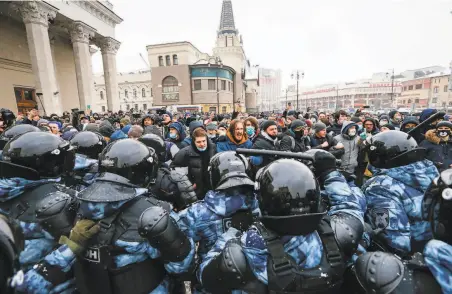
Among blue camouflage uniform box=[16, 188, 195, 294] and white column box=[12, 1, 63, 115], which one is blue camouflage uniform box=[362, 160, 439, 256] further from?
white column box=[12, 1, 63, 115]

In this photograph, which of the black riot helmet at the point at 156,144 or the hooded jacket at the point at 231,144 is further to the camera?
the hooded jacket at the point at 231,144

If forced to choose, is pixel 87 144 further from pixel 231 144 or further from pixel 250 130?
pixel 250 130

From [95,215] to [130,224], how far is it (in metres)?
0.21

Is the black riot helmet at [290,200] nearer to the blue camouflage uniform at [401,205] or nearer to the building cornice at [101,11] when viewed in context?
the blue camouflage uniform at [401,205]

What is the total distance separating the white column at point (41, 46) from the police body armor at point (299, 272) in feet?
60.6

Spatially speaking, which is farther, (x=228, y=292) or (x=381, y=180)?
(x=381, y=180)

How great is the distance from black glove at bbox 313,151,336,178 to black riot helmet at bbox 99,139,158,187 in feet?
4.09

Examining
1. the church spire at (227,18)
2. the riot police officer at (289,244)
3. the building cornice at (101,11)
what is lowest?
the riot police officer at (289,244)

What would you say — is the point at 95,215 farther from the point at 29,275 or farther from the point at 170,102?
the point at 170,102

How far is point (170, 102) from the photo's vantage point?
43.8m

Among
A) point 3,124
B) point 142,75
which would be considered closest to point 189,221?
point 3,124

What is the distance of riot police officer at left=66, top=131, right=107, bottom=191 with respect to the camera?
2889mm

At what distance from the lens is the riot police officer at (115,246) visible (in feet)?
4.74

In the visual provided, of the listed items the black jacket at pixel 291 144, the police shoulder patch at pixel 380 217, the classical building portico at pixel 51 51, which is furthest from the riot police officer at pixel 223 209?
the classical building portico at pixel 51 51
